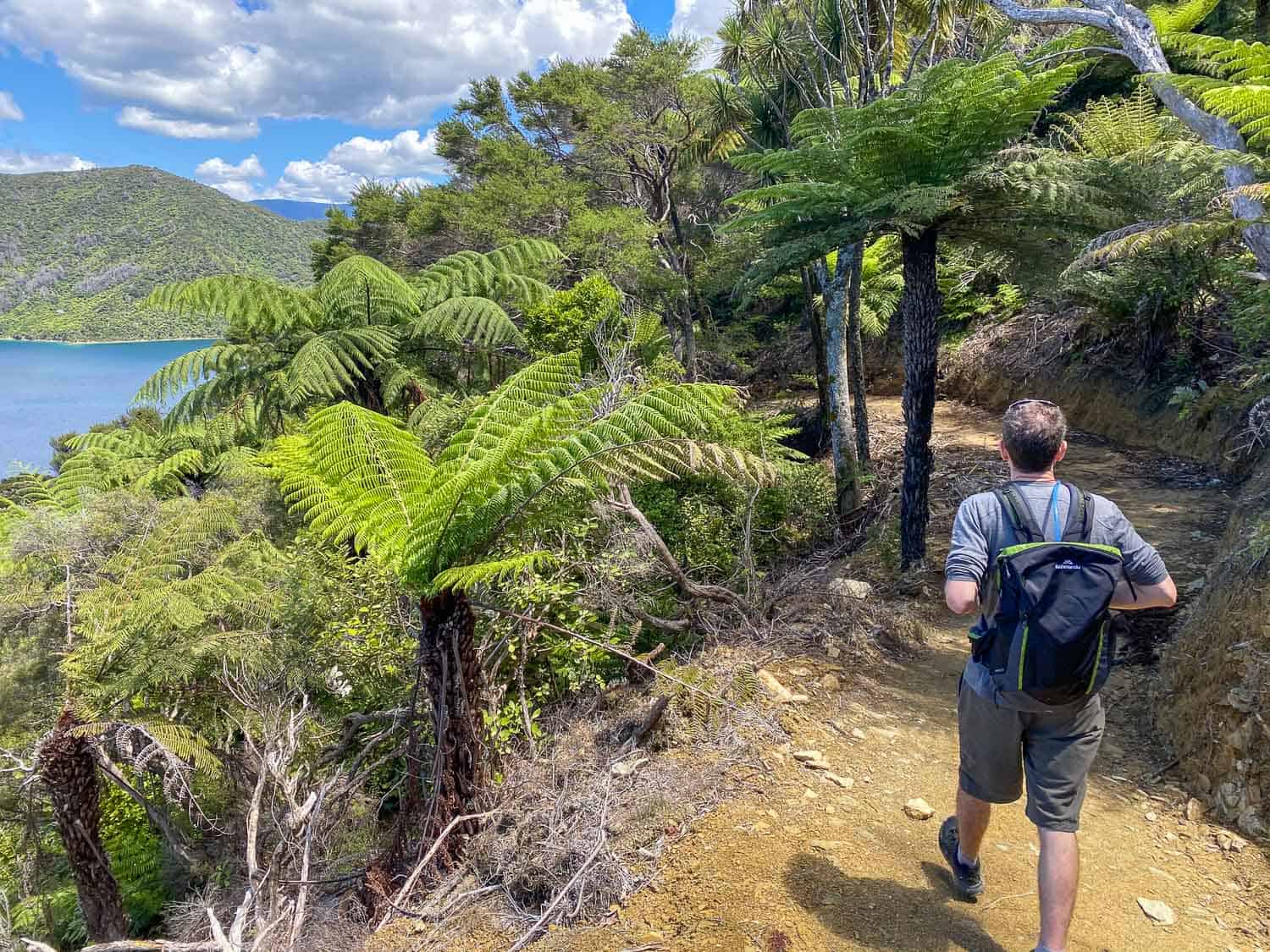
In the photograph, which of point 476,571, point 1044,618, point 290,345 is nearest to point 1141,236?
point 1044,618

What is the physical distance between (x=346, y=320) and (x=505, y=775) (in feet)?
17.5

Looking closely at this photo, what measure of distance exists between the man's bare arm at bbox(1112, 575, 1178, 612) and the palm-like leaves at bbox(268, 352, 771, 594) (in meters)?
1.31

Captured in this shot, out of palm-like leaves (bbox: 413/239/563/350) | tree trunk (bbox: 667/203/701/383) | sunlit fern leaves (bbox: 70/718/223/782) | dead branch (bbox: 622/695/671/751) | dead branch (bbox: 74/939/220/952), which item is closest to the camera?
dead branch (bbox: 74/939/220/952)

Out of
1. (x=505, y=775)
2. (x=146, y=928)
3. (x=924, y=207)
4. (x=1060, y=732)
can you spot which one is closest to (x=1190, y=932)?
(x=1060, y=732)

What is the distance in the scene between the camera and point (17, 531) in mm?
5492

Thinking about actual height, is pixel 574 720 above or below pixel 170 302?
below

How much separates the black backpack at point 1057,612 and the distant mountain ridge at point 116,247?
59.3 m

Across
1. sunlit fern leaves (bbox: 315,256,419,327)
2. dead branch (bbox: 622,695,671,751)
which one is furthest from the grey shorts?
sunlit fern leaves (bbox: 315,256,419,327)

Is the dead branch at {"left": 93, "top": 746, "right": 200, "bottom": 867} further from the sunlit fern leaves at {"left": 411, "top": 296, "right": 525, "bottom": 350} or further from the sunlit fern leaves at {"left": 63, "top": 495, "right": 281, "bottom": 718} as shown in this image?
the sunlit fern leaves at {"left": 411, "top": 296, "right": 525, "bottom": 350}

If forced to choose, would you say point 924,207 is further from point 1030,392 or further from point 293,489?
point 1030,392

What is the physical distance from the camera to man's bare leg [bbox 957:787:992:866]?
6.86ft

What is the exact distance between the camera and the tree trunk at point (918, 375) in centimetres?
451

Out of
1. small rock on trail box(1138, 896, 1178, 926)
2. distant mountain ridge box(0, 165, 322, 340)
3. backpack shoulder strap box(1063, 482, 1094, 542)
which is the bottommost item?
small rock on trail box(1138, 896, 1178, 926)

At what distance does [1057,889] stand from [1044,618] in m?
0.74
